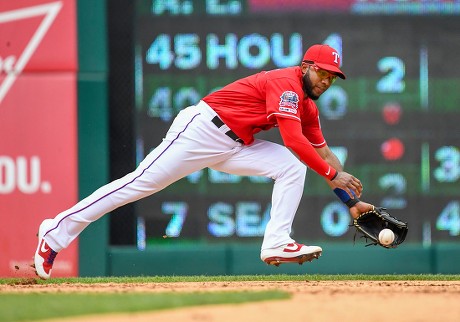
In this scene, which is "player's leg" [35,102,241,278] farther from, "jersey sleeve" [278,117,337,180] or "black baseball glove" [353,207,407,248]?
"black baseball glove" [353,207,407,248]

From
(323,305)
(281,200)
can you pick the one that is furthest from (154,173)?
(323,305)

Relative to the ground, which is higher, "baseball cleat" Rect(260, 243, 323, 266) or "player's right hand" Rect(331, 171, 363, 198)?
"player's right hand" Rect(331, 171, 363, 198)

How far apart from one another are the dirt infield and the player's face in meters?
1.15

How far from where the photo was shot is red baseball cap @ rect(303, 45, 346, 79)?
23.2 feet

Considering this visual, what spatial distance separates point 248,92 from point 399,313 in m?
2.08

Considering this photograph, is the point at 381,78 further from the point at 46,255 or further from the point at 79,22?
the point at 46,255

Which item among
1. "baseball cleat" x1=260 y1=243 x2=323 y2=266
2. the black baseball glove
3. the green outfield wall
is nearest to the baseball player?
"baseball cleat" x1=260 y1=243 x2=323 y2=266

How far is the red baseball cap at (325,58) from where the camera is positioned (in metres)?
7.08

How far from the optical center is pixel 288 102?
6.89m

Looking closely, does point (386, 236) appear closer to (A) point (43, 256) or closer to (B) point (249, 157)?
(B) point (249, 157)

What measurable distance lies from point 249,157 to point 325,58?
730mm

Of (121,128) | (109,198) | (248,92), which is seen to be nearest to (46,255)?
(109,198)

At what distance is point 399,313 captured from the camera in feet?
18.1

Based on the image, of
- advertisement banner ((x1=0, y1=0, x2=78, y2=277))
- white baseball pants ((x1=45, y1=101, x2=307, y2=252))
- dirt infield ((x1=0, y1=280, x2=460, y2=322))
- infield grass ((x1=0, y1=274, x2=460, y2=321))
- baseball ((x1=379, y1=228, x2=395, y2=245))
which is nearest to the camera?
dirt infield ((x1=0, y1=280, x2=460, y2=322))
